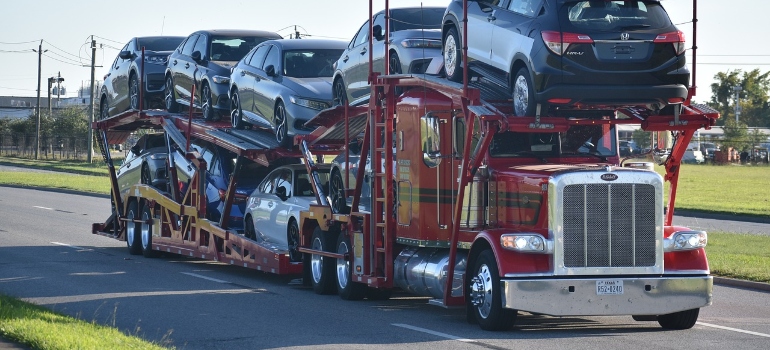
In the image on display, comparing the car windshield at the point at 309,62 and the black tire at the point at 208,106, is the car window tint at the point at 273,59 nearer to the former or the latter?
the car windshield at the point at 309,62

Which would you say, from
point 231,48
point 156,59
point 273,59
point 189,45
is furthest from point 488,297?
point 156,59

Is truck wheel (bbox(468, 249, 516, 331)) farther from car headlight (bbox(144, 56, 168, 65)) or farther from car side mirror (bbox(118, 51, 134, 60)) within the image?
car side mirror (bbox(118, 51, 134, 60))

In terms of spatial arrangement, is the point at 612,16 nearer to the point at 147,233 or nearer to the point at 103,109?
the point at 147,233

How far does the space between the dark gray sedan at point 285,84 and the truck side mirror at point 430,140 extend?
4.29 m

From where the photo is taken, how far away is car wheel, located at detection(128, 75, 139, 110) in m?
22.5

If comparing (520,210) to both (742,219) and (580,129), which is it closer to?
(580,129)

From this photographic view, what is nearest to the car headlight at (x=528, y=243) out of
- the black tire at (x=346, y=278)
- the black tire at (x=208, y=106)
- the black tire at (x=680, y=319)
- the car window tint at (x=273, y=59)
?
the black tire at (x=680, y=319)

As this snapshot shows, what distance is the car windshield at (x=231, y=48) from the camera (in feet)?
66.8

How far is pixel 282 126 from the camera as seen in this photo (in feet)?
57.5

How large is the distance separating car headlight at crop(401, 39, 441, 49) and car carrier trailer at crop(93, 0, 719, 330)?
80cm

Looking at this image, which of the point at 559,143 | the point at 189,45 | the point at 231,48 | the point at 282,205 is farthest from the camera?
the point at 189,45

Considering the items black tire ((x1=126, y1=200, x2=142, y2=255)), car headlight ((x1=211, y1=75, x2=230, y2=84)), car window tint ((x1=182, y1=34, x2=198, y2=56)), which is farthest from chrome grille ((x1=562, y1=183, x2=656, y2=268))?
black tire ((x1=126, y1=200, x2=142, y2=255))

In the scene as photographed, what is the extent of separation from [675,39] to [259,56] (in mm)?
8697

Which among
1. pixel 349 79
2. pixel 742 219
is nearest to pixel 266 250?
pixel 349 79
